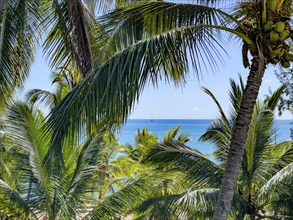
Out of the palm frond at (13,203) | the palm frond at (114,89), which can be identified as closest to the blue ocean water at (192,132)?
the palm frond at (114,89)

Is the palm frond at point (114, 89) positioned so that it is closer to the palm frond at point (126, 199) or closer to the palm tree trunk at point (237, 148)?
the palm tree trunk at point (237, 148)

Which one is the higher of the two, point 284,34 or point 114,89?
point 284,34

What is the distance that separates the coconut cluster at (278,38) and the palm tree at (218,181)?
2.32 metres

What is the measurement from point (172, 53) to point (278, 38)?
1.10 metres

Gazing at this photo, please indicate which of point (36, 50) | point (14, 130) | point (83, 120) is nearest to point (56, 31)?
point (36, 50)

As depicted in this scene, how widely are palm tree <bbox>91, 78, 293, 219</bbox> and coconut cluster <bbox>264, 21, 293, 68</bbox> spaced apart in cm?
232

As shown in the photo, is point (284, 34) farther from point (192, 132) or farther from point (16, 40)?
point (192, 132)

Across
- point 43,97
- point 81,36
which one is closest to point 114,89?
point 81,36

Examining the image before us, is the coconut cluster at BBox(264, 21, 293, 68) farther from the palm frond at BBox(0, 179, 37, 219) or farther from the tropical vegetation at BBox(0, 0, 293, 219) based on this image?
the palm frond at BBox(0, 179, 37, 219)

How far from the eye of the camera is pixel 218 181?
19.3ft

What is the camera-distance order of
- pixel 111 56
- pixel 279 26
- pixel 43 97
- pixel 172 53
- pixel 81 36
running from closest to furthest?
pixel 172 53
pixel 279 26
pixel 111 56
pixel 81 36
pixel 43 97

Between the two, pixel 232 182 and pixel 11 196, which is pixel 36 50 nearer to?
pixel 11 196

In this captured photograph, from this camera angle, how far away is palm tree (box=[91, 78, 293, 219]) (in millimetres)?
5547

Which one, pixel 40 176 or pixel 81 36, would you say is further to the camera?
pixel 40 176
